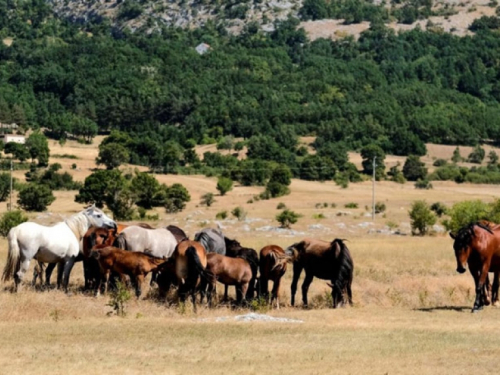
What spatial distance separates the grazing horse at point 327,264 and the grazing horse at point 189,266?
8.57ft

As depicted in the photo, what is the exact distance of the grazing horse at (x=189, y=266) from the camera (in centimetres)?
2438

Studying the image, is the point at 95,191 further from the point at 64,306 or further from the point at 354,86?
the point at 354,86

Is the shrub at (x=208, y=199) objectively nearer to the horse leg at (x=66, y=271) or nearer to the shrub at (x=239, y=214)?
the shrub at (x=239, y=214)

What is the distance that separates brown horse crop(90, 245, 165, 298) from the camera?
2534cm

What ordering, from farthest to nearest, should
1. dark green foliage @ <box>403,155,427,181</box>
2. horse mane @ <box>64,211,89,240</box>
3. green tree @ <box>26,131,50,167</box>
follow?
dark green foliage @ <box>403,155,427,181</box> → green tree @ <box>26,131,50,167</box> → horse mane @ <box>64,211,89,240</box>

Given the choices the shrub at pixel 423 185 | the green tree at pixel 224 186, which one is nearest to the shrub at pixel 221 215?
the green tree at pixel 224 186

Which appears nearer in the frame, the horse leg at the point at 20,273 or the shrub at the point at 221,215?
the horse leg at the point at 20,273

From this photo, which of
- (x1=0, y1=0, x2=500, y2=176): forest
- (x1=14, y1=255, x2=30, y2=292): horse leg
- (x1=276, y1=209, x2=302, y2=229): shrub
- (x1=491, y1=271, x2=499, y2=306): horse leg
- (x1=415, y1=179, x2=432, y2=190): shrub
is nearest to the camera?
(x1=14, y1=255, x2=30, y2=292): horse leg

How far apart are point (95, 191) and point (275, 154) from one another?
A: 170ft

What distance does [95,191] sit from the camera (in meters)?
79.2

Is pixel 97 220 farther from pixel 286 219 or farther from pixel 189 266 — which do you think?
pixel 286 219

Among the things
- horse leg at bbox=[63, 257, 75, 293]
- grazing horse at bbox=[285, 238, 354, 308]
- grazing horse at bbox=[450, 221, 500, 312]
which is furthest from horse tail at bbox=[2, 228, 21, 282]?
grazing horse at bbox=[450, 221, 500, 312]

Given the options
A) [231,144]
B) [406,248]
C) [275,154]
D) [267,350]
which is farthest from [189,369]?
[231,144]

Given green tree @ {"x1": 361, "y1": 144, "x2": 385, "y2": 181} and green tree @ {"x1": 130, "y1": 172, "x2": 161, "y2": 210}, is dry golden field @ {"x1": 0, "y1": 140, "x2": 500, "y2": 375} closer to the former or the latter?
green tree @ {"x1": 130, "y1": 172, "x2": 161, "y2": 210}
